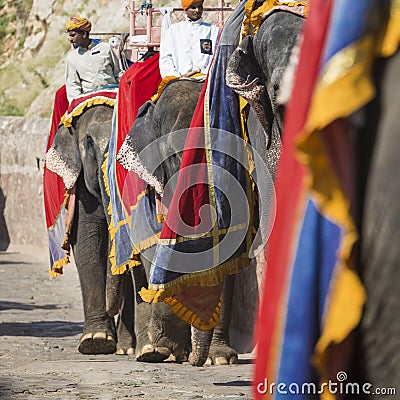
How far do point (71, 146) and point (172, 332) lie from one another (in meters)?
2.21

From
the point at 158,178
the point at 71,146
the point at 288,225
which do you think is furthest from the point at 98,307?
the point at 288,225

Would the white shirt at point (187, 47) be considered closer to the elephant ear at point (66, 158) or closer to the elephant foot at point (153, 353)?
the elephant foot at point (153, 353)

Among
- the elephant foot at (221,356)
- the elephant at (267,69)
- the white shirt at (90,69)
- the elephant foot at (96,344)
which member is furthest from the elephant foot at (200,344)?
the white shirt at (90,69)

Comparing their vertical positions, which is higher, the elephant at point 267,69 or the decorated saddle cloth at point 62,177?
the elephant at point 267,69

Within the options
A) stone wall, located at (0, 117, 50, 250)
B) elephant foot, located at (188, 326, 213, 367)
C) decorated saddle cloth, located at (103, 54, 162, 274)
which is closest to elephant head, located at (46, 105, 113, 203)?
decorated saddle cloth, located at (103, 54, 162, 274)

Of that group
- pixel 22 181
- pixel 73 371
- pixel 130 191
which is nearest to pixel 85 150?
pixel 130 191

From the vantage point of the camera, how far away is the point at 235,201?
6410 millimetres

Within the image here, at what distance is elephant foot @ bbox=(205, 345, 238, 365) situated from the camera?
8.05 m

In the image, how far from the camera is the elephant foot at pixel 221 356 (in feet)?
26.4

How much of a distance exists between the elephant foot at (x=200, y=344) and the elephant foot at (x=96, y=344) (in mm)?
1630

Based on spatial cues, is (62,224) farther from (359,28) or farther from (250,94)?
(359,28)

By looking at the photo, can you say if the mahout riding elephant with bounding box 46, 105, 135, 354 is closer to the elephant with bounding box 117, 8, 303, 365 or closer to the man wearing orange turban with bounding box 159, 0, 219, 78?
the elephant with bounding box 117, 8, 303, 365
